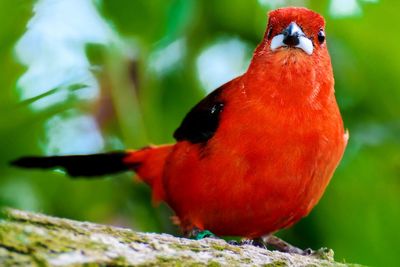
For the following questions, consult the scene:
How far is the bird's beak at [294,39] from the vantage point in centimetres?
391

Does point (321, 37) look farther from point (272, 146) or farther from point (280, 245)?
point (280, 245)

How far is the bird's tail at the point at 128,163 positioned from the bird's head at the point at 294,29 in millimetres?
1090

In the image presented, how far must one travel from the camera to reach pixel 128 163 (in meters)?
5.02

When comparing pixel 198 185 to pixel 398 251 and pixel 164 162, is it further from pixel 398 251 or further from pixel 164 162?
pixel 398 251

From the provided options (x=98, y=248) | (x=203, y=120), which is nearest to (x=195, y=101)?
(x=203, y=120)

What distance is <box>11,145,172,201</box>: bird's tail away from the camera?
4.60 meters

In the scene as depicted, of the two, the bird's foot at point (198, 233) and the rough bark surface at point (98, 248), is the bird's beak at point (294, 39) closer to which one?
the bird's foot at point (198, 233)

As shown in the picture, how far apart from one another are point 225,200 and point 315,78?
79cm

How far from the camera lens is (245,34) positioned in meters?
4.61

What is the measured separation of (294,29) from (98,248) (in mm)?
2301

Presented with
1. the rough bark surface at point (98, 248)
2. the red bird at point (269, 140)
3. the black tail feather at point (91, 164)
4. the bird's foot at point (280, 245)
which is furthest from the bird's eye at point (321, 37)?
the rough bark surface at point (98, 248)

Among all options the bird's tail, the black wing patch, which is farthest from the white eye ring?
the bird's tail

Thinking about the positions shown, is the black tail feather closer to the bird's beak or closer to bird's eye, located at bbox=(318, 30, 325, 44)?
the bird's beak

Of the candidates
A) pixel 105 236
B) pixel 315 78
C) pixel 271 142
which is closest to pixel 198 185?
pixel 271 142
